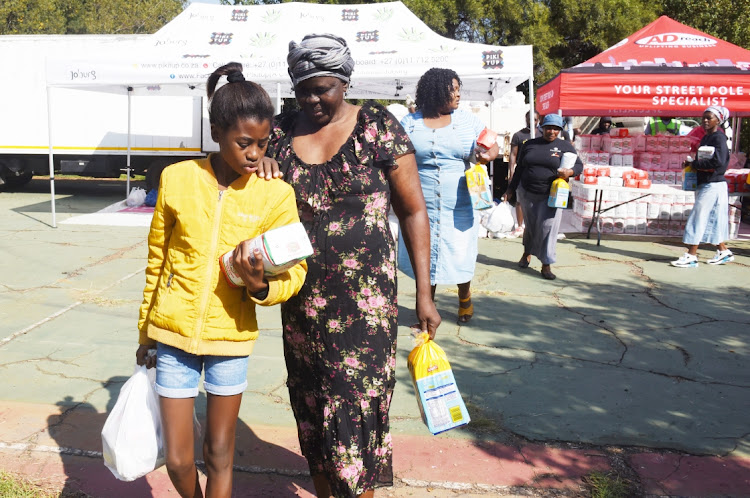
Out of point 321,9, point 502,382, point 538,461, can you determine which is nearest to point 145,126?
point 321,9

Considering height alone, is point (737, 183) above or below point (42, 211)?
above

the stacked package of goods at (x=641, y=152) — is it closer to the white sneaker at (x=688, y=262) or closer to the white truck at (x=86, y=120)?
the white sneaker at (x=688, y=262)

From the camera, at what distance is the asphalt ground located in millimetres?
3223

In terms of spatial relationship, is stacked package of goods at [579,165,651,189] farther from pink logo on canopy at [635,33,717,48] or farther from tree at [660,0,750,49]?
tree at [660,0,750,49]

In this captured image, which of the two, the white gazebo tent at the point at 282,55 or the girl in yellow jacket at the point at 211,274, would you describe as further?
the white gazebo tent at the point at 282,55

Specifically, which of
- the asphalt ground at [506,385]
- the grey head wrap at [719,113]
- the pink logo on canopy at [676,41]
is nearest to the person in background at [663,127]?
the pink logo on canopy at [676,41]

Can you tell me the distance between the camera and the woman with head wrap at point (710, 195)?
7707mm

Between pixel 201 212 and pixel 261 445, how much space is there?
5.49 ft

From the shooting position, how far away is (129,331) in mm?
5391

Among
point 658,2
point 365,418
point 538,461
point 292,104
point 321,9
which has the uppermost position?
point 658,2

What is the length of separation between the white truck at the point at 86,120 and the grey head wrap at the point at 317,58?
39.9ft

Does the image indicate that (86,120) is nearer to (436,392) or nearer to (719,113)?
(719,113)

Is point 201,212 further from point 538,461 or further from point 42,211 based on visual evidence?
point 42,211

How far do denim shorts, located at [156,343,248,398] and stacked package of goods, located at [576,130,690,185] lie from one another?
1052 centimetres
